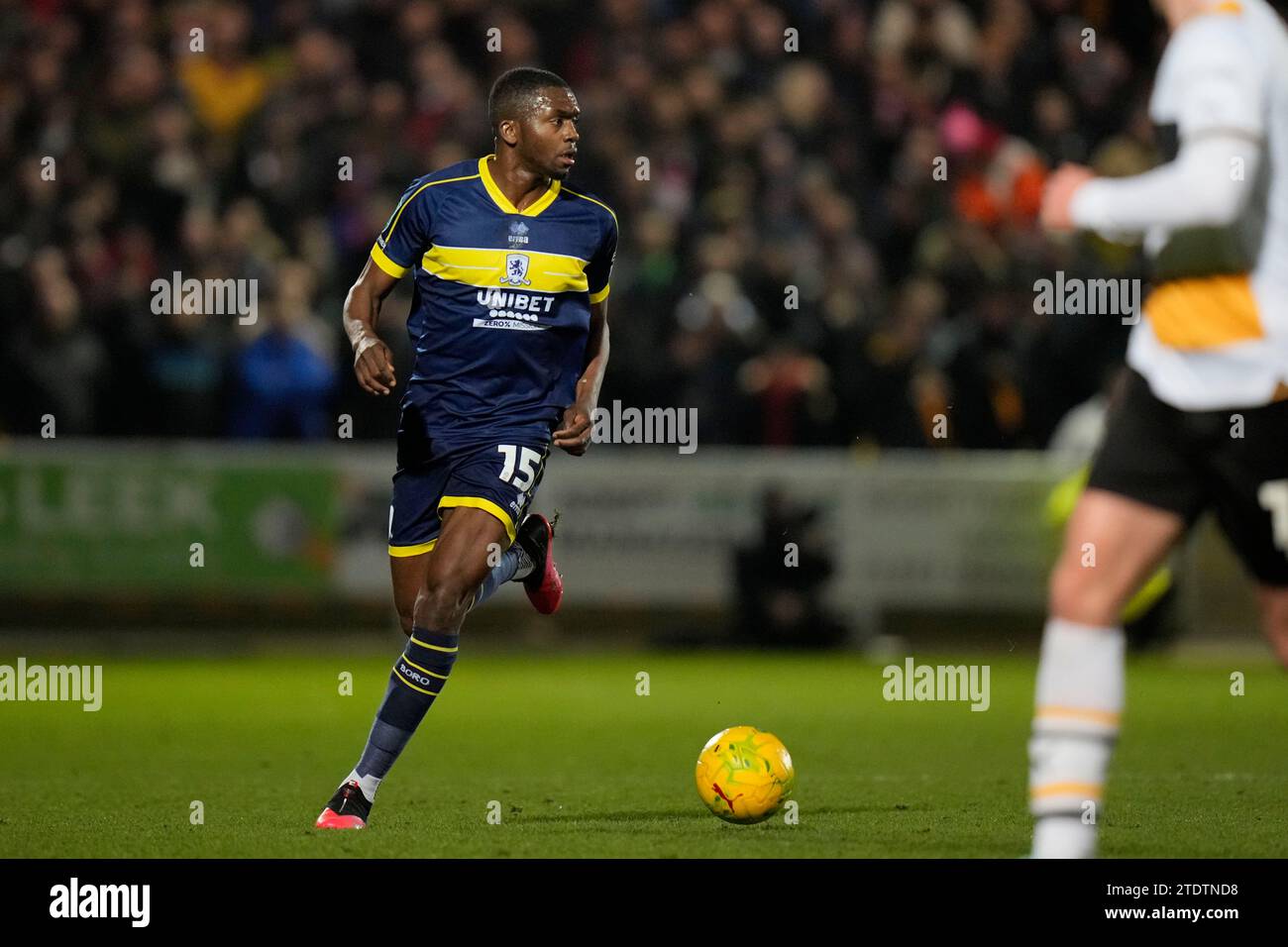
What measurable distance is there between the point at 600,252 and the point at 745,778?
7.02 feet

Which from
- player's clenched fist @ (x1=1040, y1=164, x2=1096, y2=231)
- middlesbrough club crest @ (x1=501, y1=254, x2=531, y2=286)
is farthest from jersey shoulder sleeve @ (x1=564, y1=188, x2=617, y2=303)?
player's clenched fist @ (x1=1040, y1=164, x2=1096, y2=231)

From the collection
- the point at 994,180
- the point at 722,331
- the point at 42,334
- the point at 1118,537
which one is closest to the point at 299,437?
the point at 42,334

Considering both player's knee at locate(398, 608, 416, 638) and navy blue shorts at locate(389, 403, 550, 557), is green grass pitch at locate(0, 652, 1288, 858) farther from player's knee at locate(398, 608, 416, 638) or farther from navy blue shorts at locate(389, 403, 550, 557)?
navy blue shorts at locate(389, 403, 550, 557)

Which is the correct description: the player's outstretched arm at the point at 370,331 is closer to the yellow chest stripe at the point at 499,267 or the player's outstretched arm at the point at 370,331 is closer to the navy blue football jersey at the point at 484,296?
the navy blue football jersey at the point at 484,296

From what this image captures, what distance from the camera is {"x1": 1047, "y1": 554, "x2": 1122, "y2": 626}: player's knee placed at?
5.56 metres

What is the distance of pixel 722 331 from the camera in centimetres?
1681

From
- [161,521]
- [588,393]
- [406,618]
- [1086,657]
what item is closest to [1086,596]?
[1086,657]

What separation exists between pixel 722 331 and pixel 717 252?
670 millimetres

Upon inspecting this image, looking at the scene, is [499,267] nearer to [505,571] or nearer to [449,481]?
[449,481]

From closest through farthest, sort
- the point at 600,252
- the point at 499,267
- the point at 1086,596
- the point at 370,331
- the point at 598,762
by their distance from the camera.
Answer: the point at 1086,596 < the point at 370,331 < the point at 499,267 < the point at 600,252 < the point at 598,762

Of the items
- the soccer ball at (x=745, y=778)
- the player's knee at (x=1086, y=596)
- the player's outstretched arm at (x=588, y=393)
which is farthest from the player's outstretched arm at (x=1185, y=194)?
the soccer ball at (x=745, y=778)

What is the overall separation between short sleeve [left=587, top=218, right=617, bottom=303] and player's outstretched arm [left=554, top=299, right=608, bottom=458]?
0.05 metres

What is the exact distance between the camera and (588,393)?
27.1 ft

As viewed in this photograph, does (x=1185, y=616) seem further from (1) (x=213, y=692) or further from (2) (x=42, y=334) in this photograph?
(2) (x=42, y=334)
